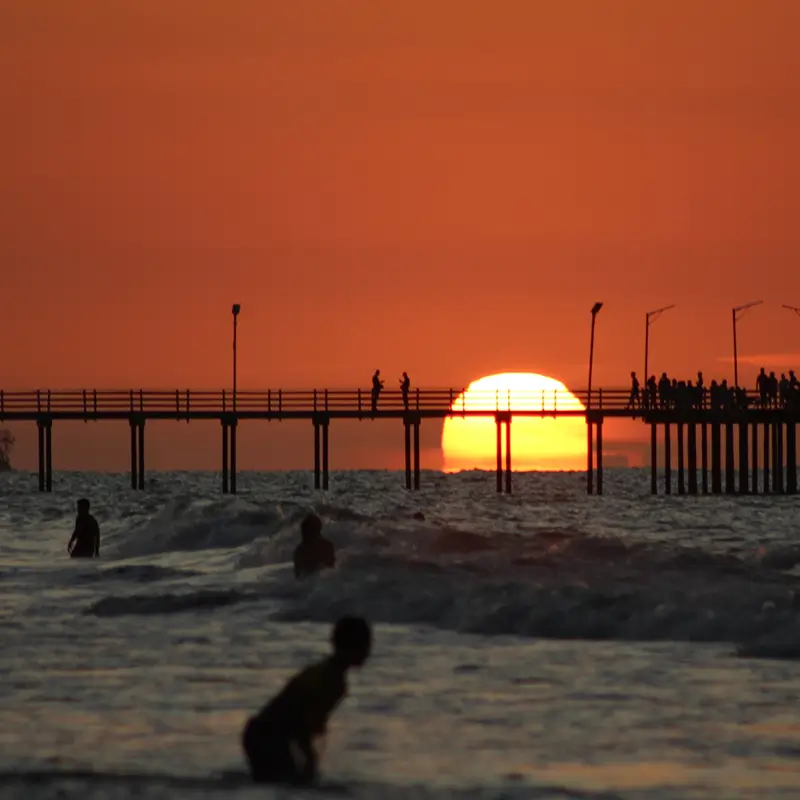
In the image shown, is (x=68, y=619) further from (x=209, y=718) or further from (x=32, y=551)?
(x=32, y=551)

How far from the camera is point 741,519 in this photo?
53.4m

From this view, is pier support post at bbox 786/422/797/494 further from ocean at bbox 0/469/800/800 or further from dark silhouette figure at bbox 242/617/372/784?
dark silhouette figure at bbox 242/617/372/784

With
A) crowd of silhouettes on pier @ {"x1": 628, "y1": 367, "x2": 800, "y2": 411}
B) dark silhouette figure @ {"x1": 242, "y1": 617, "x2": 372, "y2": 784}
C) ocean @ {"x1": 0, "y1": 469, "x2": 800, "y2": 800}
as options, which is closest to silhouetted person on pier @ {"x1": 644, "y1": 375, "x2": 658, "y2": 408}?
crowd of silhouettes on pier @ {"x1": 628, "y1": 367, "x2": 800, "y2": 411}

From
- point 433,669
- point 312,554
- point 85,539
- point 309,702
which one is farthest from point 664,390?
point 309,702

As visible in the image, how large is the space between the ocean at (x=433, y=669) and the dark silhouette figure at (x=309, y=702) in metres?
0.42

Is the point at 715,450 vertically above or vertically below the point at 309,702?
above

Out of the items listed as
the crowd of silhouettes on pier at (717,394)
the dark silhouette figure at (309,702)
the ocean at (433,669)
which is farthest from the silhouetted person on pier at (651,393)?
the dark silhouette figure at (309,702)

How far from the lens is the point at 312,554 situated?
959 inches

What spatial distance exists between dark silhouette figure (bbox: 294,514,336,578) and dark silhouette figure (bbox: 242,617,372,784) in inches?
521

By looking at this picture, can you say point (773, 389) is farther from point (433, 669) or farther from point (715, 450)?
point (433, 669)

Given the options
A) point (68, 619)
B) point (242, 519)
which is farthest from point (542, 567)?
point (242, 519)

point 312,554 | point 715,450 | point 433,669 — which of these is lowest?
point 433,669

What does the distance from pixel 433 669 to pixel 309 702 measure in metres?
6.00

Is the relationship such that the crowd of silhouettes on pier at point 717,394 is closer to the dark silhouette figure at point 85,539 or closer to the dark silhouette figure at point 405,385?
the dark silhouette figure at point 405,385
